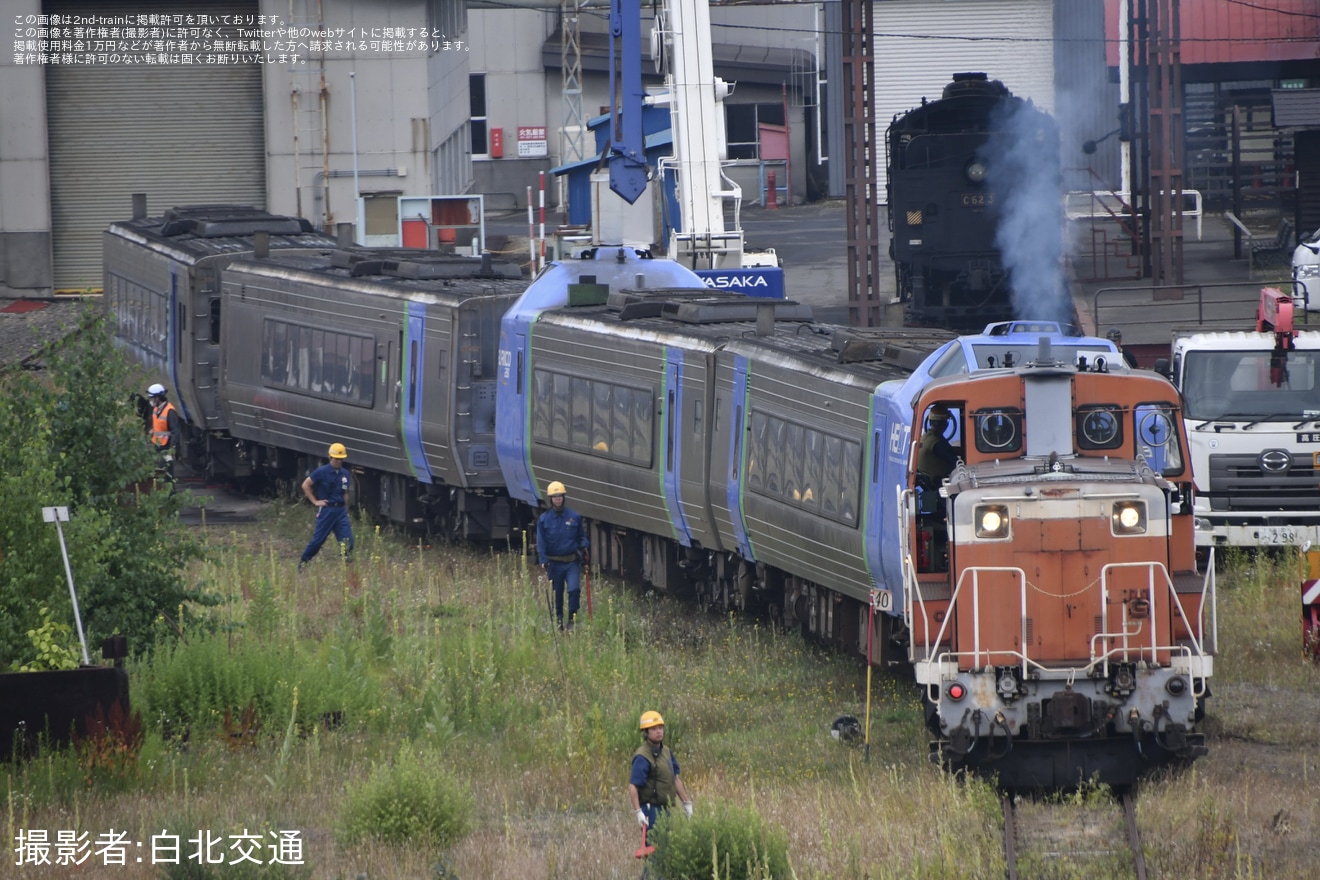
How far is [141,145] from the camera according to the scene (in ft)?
137

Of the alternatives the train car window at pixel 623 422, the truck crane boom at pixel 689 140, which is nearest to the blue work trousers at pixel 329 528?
the train car window at pixel 623 422

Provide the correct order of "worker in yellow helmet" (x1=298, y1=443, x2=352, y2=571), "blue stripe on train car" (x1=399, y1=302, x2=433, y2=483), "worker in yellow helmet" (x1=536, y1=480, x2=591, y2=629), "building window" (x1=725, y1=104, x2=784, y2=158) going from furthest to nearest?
"building window" (x1=725, y1=104, x2=784, y2=158)
"blue stripe on train car" (x1=399, y1=302, x2=433, y2=483)
"worker in yellow helmet" (x1=298, y1=443, x2=352, y2=571)
"worker in yellow helmet" (x1=536, y1=480, x2=591, y2=629)

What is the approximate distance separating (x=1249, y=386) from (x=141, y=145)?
94.9 ft

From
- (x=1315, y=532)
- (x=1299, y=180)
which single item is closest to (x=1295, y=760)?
(x=1315, y=532)

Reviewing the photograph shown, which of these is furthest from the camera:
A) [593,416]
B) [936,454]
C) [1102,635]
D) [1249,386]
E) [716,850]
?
[593,416]

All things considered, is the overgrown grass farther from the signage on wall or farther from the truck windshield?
the signage on wall

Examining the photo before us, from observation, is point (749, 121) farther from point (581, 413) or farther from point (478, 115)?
point (581, 413)

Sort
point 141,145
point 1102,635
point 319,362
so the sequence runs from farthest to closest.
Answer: point 141,145, point 319,362, point 1102,635

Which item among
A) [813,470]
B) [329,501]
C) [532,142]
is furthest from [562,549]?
[532,142]

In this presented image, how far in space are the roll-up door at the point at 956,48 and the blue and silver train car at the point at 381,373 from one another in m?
31.0

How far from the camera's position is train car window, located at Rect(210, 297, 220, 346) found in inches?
1065

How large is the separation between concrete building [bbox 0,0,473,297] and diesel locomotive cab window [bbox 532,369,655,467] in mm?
19391

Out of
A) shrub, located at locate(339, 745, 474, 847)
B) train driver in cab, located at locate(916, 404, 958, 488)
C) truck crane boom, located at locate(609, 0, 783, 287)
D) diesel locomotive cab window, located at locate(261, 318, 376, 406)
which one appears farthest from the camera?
truck crane boom, located at locate(609, 0, 783, 287)

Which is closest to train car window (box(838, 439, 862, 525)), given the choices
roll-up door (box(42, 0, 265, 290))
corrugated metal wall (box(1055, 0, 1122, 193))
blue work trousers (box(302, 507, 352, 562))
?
blue work trousers (box(302, 507, 352, 562))
